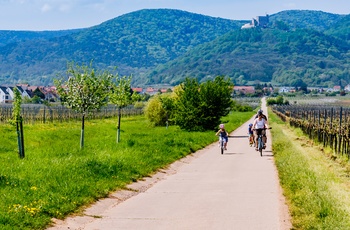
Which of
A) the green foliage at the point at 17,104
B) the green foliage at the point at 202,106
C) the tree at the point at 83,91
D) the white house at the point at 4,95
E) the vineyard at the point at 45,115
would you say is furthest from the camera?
the white house at the point at 4,95

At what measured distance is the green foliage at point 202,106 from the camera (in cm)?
4312

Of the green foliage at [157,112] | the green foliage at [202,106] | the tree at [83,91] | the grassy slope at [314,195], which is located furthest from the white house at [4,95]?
the grassy slope at [314,195]

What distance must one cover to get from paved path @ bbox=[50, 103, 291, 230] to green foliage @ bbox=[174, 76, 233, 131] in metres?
24.2

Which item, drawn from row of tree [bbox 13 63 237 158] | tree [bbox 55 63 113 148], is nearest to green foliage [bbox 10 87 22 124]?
row of tree [bbox 13 63 237 158]

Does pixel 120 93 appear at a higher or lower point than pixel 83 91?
lower

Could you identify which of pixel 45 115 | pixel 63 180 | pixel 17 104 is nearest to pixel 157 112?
pixel 45 115

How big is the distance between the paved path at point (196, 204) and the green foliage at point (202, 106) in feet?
79.4

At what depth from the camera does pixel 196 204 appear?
11805 millimetres

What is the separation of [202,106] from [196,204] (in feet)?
104

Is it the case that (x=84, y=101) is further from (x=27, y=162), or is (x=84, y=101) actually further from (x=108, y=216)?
(x=108, y=216)

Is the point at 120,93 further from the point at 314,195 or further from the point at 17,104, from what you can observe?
the point at 314,195

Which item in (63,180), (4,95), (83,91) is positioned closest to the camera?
(63,180)

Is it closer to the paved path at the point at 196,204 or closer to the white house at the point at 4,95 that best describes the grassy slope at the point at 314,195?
the paved path at the point at 196,204

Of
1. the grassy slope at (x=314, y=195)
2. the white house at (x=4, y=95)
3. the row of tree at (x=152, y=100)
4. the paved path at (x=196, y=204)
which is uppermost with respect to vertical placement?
the row of tree at (x=152, y=100)
